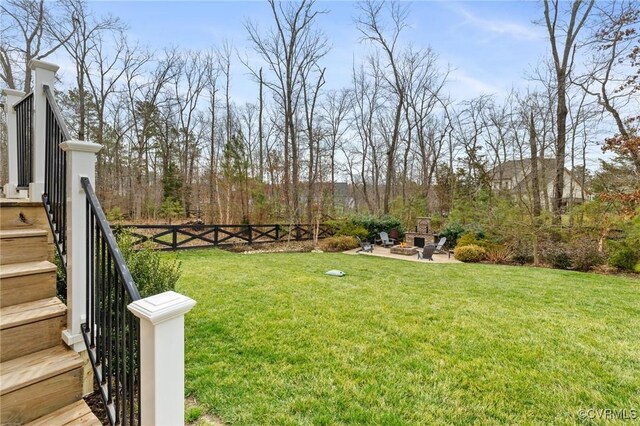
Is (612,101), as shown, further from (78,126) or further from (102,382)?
(78,126)

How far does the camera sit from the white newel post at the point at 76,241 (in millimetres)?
1756

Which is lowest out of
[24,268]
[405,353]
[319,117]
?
[405,353]

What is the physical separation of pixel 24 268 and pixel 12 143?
1826mm

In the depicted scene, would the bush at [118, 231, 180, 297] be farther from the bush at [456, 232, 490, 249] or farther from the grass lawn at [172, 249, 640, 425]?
the bush at [456, 232, 490, 249]

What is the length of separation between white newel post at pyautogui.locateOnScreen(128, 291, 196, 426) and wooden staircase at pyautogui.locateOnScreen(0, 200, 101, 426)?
751mm

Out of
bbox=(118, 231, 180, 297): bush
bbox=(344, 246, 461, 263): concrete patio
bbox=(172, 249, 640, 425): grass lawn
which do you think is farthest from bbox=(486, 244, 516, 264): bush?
bbox=(118, 231, 180, 297): bush

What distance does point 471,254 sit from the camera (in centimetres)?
1053

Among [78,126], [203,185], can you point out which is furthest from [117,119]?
[203,185]

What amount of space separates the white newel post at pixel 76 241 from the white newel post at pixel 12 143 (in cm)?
184

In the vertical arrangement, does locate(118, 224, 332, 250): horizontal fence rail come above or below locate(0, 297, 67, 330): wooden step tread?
below

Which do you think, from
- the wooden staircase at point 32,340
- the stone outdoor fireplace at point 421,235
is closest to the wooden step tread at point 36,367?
the wooden staircase at point 32,340

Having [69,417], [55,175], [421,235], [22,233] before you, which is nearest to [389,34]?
[421,235]

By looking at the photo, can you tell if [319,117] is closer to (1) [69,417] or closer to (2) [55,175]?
(2) [55,175]

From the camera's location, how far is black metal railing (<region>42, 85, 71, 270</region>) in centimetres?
201
